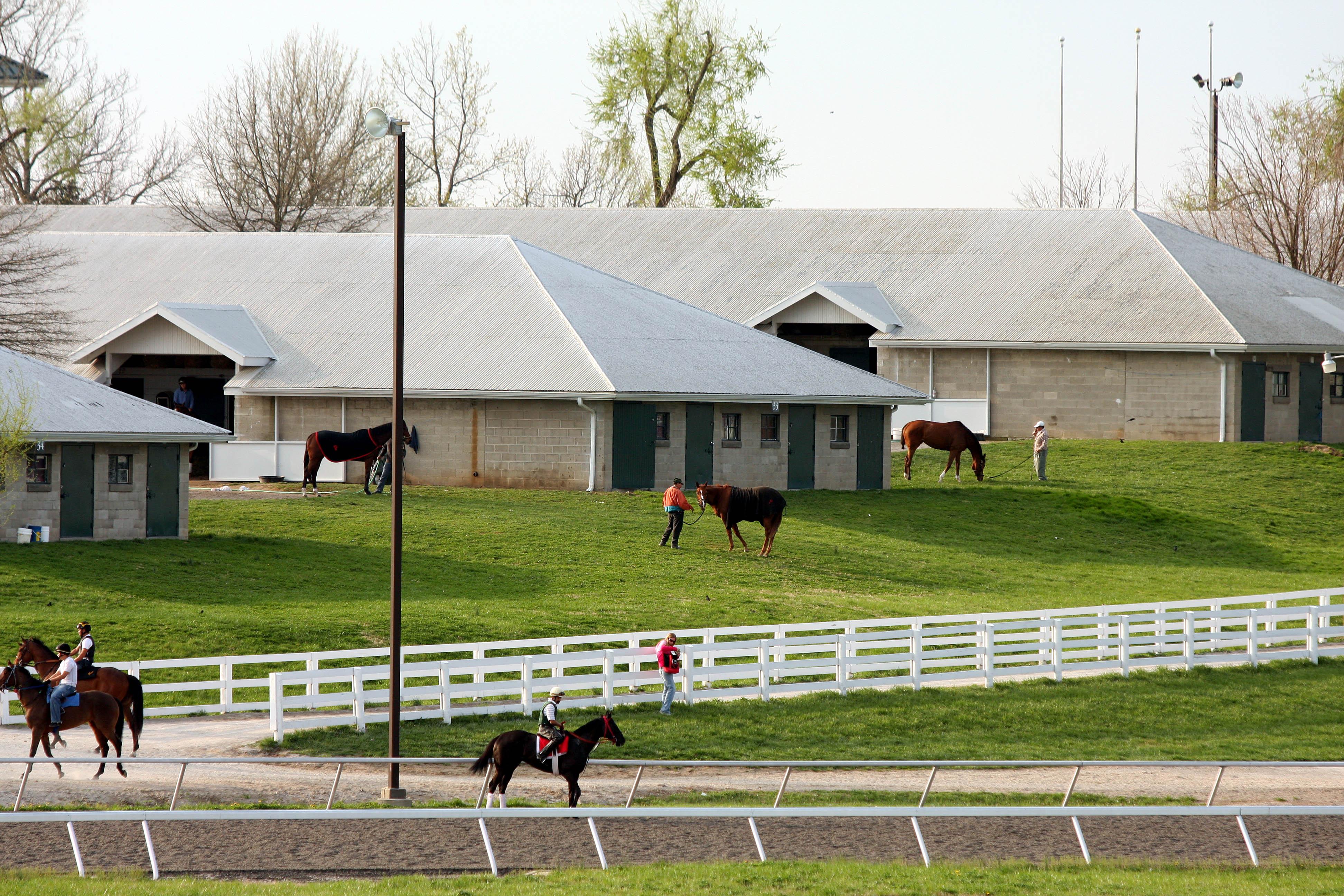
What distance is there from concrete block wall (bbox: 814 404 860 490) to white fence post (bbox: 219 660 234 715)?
22.5m

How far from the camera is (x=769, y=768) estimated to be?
1912 cm

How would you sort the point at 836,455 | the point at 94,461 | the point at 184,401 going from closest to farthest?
the point at 94,461
the point at 836,455
the point at 184,401

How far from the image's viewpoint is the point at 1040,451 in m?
42.9

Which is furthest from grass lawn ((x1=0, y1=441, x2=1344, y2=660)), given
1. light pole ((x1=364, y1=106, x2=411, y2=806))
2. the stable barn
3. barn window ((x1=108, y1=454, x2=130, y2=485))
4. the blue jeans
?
light pole ((x1=364, y1=106, x2=411, y2=806))

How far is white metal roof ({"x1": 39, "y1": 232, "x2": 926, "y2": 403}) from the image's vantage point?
4000 centimetres

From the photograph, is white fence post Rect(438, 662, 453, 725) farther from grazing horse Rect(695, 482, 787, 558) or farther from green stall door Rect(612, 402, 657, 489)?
green stall door Rect(612, 402, 657, 489)

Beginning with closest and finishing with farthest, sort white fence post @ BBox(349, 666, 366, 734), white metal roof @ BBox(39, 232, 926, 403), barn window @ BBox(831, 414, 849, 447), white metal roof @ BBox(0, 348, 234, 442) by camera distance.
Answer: white fence post @ BBox(349, 666, 366, 734)
white metal roof @ BBox(0, 348, 234, 442)
white metal roof @ BBox(39, 232, 926, 403)
barn window @ BBox(831, 414, 849, 447)

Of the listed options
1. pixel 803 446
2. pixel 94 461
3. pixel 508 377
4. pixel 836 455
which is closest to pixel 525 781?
pixel 94 461

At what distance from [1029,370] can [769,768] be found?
33.5 m

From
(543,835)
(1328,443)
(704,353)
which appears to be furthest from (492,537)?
(1328,443)

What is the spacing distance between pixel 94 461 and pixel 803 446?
18274mm

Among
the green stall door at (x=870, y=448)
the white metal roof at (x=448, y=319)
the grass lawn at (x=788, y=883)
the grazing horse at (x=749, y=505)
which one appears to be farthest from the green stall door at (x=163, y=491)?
the grass lawn at (x=788, y=883)

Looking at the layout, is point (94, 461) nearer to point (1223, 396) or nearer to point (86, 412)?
point (86, 412)

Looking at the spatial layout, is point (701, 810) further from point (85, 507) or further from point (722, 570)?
point (85, 507)
